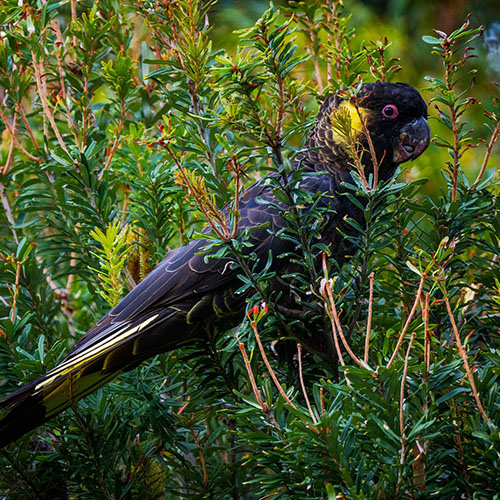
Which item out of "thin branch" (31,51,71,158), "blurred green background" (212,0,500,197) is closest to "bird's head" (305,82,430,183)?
"thin branch" (31,51,71,158)

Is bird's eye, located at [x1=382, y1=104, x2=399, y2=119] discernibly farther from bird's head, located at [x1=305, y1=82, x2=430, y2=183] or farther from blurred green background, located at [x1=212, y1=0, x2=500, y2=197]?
blurred green background, located at [x1=212, y1=0, x2=500, y2=197]

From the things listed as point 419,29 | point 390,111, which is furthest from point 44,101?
point 419,29

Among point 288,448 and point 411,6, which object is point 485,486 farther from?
point 411,6

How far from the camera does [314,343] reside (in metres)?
1.44

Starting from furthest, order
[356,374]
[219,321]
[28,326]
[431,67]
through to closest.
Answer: [431,67] → [219,321] → [28,326] → [356,374]

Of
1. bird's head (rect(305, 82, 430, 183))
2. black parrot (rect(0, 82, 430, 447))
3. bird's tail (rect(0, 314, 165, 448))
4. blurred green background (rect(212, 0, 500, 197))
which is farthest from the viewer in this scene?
blurred green background (rect(212, 0, 500, 197))

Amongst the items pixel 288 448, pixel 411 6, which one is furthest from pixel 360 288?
pixel 411 6

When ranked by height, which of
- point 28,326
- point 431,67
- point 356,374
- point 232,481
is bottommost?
point 431,67

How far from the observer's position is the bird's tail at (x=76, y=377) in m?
1.31

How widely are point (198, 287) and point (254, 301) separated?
15.5 inches

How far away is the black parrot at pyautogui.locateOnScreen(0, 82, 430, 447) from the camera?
59.2 inches

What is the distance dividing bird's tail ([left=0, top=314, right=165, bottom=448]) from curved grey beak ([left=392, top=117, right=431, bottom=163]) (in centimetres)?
87

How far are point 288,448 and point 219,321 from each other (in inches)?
27.8

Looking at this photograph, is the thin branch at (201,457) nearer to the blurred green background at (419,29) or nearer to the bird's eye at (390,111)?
the bird's eye at (390,111)
